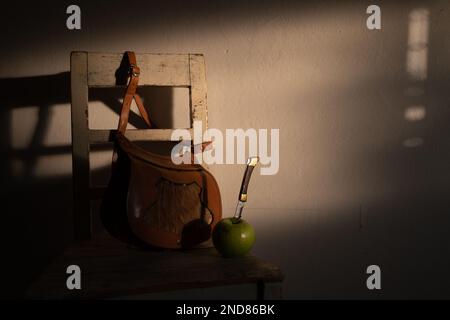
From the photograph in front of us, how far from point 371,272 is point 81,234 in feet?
2.93

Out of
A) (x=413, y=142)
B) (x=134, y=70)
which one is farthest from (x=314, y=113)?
(x=134, y=70)

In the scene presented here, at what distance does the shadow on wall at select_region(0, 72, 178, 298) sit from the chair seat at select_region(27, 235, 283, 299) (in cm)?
34

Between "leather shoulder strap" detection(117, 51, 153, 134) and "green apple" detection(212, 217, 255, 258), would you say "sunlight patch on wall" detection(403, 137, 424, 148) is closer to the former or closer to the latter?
"green apple" detection(212, 217, 255, 258)

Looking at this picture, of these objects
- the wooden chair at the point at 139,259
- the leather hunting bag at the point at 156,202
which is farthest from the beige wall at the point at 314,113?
the leather hunting bag at the point at 156,202

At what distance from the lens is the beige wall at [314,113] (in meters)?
1.31

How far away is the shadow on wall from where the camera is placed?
1299 millimetres

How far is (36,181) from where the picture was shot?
1.33m

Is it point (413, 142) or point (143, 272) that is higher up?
point (413, 142)

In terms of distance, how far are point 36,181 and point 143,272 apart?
610 mm

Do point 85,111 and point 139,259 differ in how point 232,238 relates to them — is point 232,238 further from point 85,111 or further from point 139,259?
point 85,111

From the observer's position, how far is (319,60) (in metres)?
1.42

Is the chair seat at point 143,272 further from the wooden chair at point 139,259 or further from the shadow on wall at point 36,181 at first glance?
the shadow on wall at point 36,181
